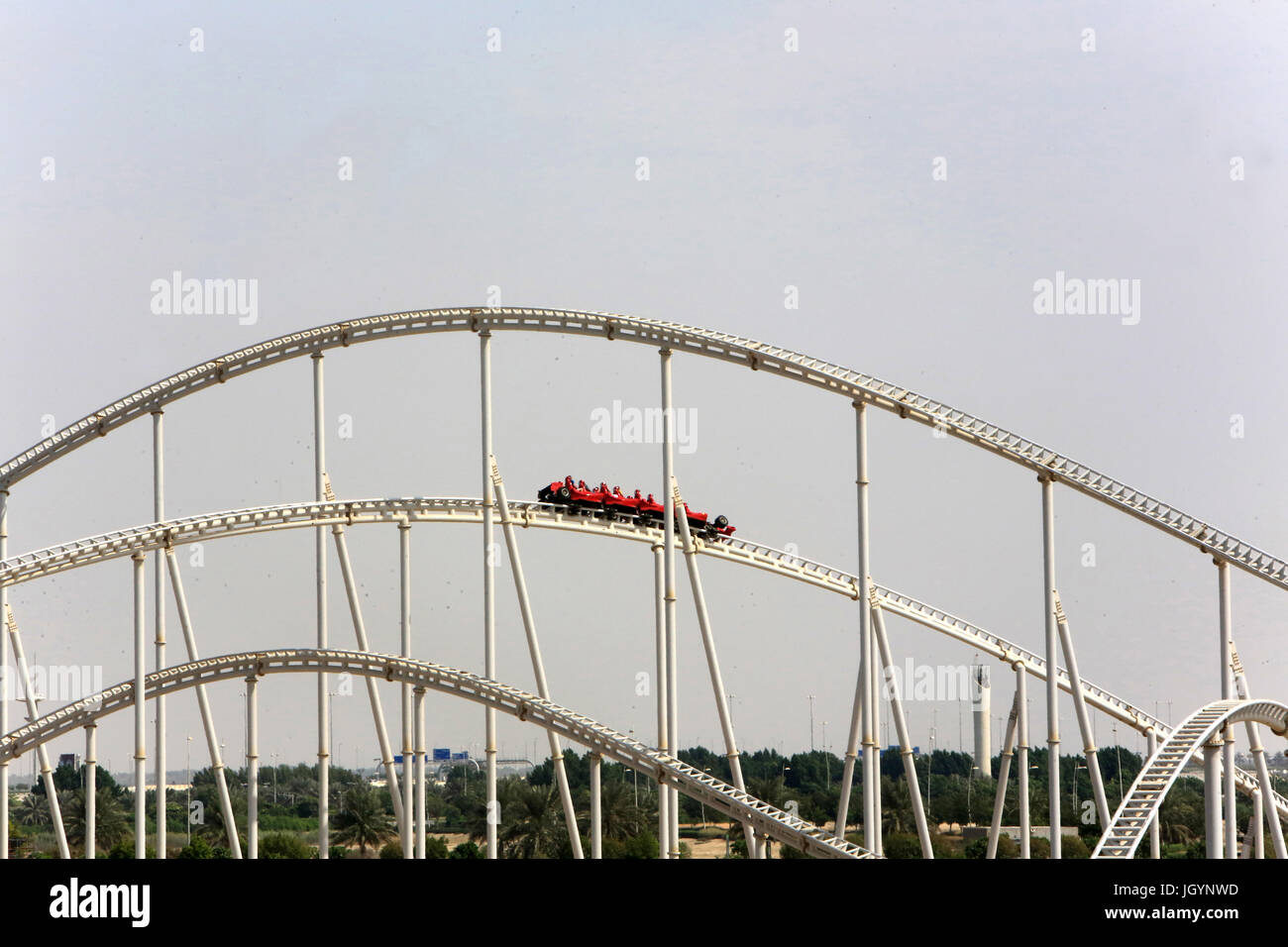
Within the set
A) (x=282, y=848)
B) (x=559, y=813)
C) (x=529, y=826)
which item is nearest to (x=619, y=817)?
(x=529, y=826)

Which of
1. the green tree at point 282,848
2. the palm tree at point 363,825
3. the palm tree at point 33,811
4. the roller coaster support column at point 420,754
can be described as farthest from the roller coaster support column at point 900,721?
the palm tree at point 33,811

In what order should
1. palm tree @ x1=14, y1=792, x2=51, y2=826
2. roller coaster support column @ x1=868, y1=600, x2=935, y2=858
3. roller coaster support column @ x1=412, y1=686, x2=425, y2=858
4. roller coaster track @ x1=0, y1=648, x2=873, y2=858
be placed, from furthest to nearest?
palm tree @ x1=14, y1=792, x2=51, y2=826 < roller coaster support column @ x1=868, y1=600, x2=935, y2=858 < roller coaster support column @ x1=412, y1=686, x2=425, y2=858 < roller coaster track @ x1=0, y1=648, x2=873, y2=858

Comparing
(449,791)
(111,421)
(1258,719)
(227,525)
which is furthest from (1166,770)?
(449,791)

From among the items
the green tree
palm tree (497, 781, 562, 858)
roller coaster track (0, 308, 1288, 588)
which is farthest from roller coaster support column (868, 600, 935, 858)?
the green tree

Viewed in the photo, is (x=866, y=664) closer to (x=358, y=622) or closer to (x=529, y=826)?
(x=358, y=622)

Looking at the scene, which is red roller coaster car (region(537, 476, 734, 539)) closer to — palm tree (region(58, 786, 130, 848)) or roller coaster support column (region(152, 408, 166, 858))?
roller coaster support column (region(152, 408, 166, 858))

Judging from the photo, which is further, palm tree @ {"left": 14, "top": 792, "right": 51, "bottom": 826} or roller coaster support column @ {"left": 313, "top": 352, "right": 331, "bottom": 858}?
palm tree @ {"left": 14, "top": 792, "right": 51, "bottom": 826}

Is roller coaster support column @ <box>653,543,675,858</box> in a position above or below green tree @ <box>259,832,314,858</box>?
above

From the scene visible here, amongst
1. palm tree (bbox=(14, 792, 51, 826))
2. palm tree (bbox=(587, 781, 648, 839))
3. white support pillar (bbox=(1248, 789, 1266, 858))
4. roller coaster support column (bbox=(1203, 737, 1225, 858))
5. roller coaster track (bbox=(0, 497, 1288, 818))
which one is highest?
roller coaster track (bbox=(0, 497, 1288, 818))
